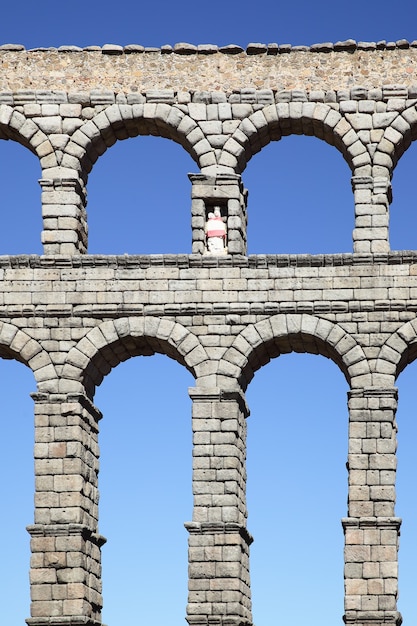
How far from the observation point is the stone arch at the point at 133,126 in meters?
43.0

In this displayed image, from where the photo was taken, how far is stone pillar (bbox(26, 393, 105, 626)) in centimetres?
4088

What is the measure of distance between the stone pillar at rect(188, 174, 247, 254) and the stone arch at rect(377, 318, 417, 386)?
3448mm

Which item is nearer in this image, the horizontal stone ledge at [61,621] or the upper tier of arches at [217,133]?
the horizontal stone ledge at [61,621]

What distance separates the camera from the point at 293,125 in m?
43.2

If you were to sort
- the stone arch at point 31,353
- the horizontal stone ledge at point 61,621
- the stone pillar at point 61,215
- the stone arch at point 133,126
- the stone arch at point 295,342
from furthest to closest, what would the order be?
the stone arch at point 133,126 → the stone pillar at point 61,215 → the stone arch at point 31,353 → the stone arch at point 295,342 → the horizontal stone ledge at point 61,621

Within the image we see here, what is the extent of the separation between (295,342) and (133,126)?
544 cm

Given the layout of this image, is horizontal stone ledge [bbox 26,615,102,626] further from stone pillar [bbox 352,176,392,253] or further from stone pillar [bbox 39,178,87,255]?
stone pillar [bbox 352,176,392,253]

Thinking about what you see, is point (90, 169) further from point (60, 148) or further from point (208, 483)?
point (208, 483)

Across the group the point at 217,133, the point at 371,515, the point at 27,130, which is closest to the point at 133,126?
the point at 217,133

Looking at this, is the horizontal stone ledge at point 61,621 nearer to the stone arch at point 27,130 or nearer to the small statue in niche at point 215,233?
the small statue in niche at point 215,233

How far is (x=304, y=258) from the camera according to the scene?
42156mm

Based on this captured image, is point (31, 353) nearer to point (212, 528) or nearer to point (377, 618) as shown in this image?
point (212, 528)

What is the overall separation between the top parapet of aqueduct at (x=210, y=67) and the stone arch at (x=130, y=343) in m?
4.84

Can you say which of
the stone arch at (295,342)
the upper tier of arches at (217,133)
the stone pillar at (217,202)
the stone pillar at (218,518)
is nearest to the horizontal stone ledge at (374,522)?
the stone pillar at (218,518)
